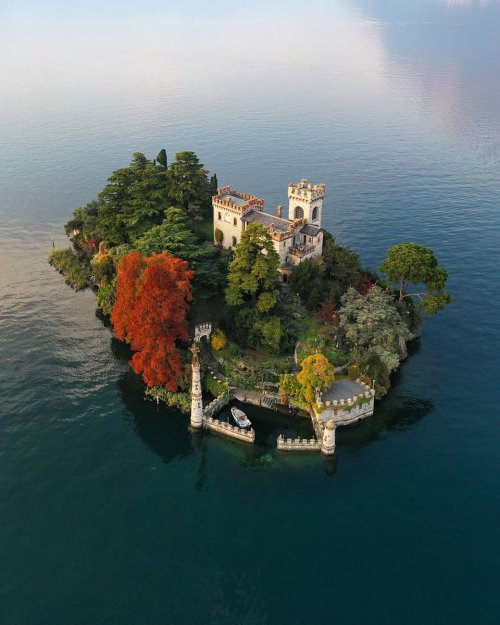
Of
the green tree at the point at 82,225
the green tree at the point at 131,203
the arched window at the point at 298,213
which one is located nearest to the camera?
the arched window at the point at 298,213

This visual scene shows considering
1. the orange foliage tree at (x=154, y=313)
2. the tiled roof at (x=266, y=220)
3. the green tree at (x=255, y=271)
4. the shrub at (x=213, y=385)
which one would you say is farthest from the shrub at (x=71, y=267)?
the shrub at (x=213, y=385)

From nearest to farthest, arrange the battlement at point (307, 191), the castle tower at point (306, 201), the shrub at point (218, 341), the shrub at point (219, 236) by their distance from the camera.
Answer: the shrub at point (218, 341) < the battlement at point (307, 191) < the castle tower at point (306, 201) < the shrub at point (219, 236)

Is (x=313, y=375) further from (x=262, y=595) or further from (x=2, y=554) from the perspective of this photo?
(x=2, y=554)

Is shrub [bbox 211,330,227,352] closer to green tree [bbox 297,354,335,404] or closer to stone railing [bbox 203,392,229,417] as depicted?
stone railing [bbox 203,392,229,417]

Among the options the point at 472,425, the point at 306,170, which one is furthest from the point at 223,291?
the point at 306,170

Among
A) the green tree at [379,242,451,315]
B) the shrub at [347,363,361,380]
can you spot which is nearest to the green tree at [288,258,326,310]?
the green tree at [379,242,451,315]

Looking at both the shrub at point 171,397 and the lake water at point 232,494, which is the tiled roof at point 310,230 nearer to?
the lake water at point 232,494
